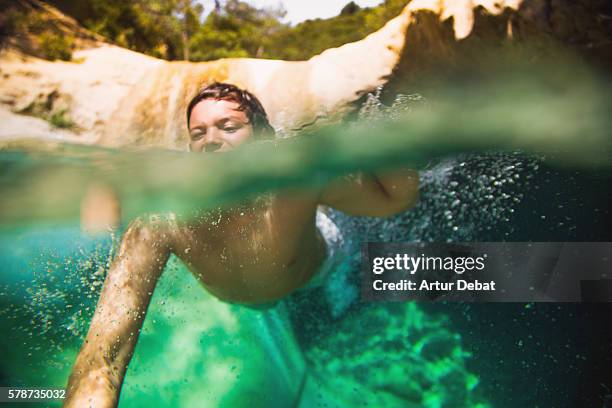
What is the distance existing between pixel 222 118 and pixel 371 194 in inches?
63.1

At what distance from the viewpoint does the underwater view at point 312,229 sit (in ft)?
12.1

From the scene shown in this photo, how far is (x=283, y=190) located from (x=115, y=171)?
1791 millimetres

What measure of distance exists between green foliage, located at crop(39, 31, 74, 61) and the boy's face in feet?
10.5

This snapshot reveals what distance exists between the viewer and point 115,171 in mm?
4609

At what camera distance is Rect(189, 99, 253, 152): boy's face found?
11.0ft

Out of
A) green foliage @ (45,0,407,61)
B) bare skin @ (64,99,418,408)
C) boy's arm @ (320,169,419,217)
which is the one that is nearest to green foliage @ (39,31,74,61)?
green foliage @ (45,0,407,61)

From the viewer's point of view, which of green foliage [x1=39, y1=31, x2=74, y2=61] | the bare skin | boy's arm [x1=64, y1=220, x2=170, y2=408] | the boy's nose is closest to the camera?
boy's arm [x1=64, y1=220, x2=170, y2=408]

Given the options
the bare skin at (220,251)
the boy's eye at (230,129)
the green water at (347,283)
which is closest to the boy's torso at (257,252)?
the bare skin at (220,251)

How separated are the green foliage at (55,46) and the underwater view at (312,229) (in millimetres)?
739

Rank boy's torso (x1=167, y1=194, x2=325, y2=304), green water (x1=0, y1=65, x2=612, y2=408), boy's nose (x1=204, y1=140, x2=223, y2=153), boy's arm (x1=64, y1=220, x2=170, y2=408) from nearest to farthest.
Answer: boy's arm (x1=64, y1=220, x2=170, y2=408), boy's nose (x1=204, y1=140, x2=223, y2=153), boy's torso (x1=167, y1=194, x2=325, y2=304), green water (x1=0, y1=65, x2=612, y2=408)

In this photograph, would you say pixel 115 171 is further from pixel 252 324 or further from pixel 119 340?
pixel 252 324

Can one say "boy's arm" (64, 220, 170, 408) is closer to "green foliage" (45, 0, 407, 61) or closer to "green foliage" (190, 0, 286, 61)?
"green foliage" (45, 0, 407, 61)

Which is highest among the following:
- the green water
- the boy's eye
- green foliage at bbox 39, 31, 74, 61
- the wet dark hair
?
green foliage at bbox 39, 31, 74, 61

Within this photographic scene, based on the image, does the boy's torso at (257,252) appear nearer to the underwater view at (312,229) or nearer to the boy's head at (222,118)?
the underwater view at (312,229)
